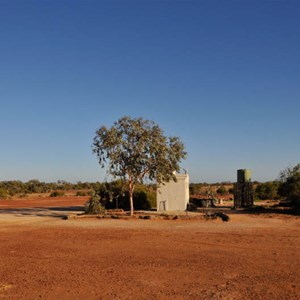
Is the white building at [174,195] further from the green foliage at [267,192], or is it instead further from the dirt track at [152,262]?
the green foliage at [267,192]

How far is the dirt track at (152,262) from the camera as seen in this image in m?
9.62

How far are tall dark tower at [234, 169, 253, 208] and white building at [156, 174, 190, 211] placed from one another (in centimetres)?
542

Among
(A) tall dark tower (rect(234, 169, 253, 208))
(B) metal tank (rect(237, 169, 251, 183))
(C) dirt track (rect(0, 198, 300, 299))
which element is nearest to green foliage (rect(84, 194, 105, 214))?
(C) dirt track (rect(0, 198, 300, 299))

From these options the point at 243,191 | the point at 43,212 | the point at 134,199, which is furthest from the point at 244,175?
the point at 43,212

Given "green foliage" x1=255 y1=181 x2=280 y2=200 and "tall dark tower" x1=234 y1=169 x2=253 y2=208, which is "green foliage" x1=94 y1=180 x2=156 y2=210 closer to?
"tall dark tower" x1=234 y1=169 x2=253 y2=208

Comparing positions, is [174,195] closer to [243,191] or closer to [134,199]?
[134,199]

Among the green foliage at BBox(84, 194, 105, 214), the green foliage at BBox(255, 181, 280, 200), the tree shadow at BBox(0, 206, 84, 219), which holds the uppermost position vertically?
the green foliage at BBox(255, 181, 280, 200)

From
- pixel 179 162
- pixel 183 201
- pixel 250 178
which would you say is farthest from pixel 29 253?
pixel 250 178

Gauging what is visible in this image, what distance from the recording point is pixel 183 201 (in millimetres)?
33719

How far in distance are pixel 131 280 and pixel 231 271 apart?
287cm

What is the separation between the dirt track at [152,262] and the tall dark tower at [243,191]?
14059 mm

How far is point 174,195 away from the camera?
111ft

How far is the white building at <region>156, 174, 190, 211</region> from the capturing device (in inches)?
1323

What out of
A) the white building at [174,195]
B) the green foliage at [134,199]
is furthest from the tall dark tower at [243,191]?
the green foliage at [134,199]
